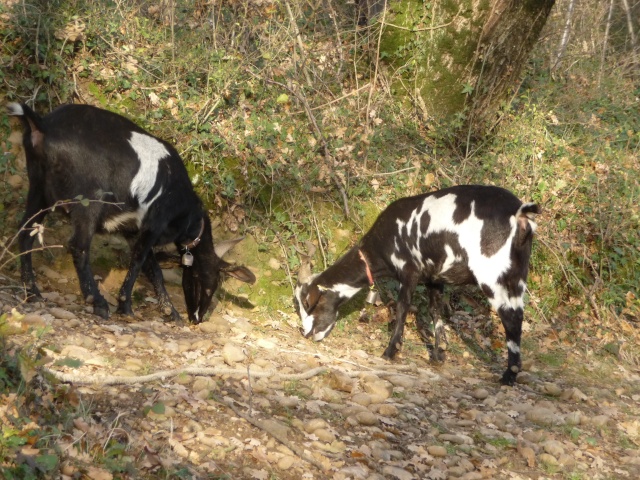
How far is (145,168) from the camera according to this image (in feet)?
21.4

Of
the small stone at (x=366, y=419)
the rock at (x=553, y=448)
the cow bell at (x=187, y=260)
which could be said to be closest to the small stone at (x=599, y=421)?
the rock at (x=553, y=448)

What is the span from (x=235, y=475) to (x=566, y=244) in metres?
6.22

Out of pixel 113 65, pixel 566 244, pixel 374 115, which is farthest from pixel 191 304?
pixel 566 244

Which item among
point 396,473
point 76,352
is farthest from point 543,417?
point 76,352

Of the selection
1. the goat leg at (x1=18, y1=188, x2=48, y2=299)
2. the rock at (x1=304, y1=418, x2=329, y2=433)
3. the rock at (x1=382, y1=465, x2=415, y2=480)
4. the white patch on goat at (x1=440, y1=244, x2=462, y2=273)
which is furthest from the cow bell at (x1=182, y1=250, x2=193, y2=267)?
the rock at (x1=382, y1=465, x2=415, y2=480)

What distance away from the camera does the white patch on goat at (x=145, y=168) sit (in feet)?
21.3

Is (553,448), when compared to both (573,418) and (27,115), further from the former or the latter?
(27,115)

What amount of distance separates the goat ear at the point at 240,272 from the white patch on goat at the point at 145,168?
1069 mm

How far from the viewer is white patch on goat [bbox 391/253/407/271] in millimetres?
7410

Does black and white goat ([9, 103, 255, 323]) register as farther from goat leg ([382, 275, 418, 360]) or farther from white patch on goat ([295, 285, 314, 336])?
goat leg ([382, 275, 418, 360])

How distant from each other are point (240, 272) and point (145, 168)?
4.71 feet

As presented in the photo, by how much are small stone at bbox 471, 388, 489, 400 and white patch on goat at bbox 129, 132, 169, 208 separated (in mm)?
3360

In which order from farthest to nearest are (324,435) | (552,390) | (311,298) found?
(311,298), (552,390), (324,435)

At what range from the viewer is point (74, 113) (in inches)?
245
